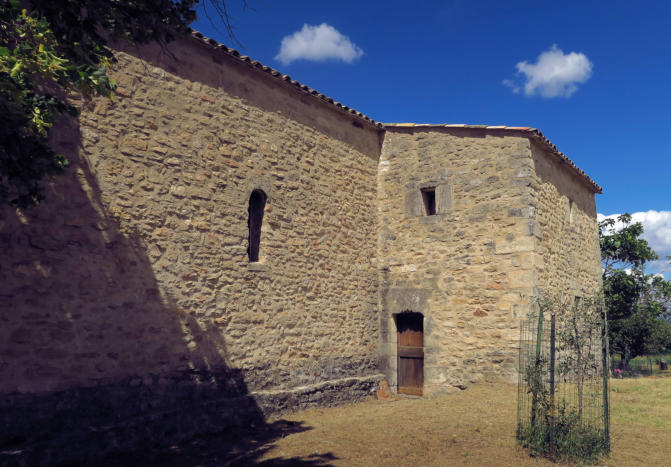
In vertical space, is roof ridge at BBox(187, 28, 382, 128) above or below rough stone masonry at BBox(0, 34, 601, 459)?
above

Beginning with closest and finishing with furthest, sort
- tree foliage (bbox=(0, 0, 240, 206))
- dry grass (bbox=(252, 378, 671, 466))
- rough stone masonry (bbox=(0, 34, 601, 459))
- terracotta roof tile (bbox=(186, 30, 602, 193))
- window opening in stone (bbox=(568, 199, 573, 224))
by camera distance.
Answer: tree foliage (bbox=(0, 0, 240, 206)) → dry grass (bbox=(252, 378, 671, 466)) → rough stone masonry (bbox=(0, 34, 601, 459)) → terracotta roof tile (bbox=(186, 30, 602, 193)) → window opening in stone (bbox=(568, 199, 573, 224))

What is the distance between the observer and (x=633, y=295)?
59.5 feet

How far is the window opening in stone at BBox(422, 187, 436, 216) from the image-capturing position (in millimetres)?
10695

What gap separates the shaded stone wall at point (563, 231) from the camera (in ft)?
32.3

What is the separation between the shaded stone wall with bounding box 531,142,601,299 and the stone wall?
3585mm

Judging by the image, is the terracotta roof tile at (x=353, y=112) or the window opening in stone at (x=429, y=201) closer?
the terracotta roof tile at (x=353, y=112)

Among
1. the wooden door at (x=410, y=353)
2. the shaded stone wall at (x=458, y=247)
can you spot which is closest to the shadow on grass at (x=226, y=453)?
the wooden door at (x=410, y=353)

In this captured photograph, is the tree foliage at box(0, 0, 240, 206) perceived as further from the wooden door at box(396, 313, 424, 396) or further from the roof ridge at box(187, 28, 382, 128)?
the wooden door at box(396, 313, 424, 396)

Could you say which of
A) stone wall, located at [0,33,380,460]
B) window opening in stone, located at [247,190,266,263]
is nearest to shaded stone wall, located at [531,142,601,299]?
stone wall, located at [0,33,380,460]

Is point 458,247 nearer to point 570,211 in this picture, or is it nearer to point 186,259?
point 570,211

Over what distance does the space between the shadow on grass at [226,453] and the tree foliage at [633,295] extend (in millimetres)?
14903

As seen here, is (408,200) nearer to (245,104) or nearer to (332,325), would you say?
(332,325)

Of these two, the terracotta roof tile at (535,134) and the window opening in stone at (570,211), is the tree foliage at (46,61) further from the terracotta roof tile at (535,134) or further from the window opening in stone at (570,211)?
the window opening in stone at (570,211)

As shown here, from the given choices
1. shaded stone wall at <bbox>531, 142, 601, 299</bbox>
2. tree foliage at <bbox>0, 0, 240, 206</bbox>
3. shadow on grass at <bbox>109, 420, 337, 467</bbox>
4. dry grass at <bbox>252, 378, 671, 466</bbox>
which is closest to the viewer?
tree foliage at <bbox>0, 0, 240, 206</bbox>
